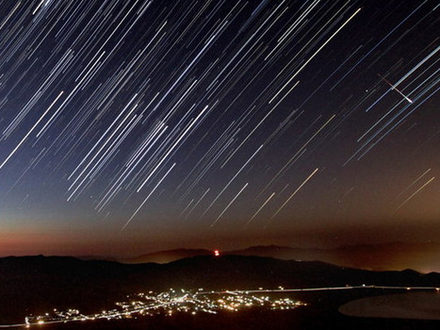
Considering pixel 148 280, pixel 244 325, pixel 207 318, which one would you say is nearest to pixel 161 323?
pixel 207 318

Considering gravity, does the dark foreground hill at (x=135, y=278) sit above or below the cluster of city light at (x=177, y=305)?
above

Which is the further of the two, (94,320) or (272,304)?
(272,304)

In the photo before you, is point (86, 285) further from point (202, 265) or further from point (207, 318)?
point (207, 318)

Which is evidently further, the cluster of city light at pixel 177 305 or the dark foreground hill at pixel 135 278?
the dark foreground hill at pixel 135 278

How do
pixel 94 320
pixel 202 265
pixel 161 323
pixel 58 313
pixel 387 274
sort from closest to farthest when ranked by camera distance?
pixel 161 323 < pixel 94 320 < pixel 58 313 < pixel 387 274 < pixel 202 265
